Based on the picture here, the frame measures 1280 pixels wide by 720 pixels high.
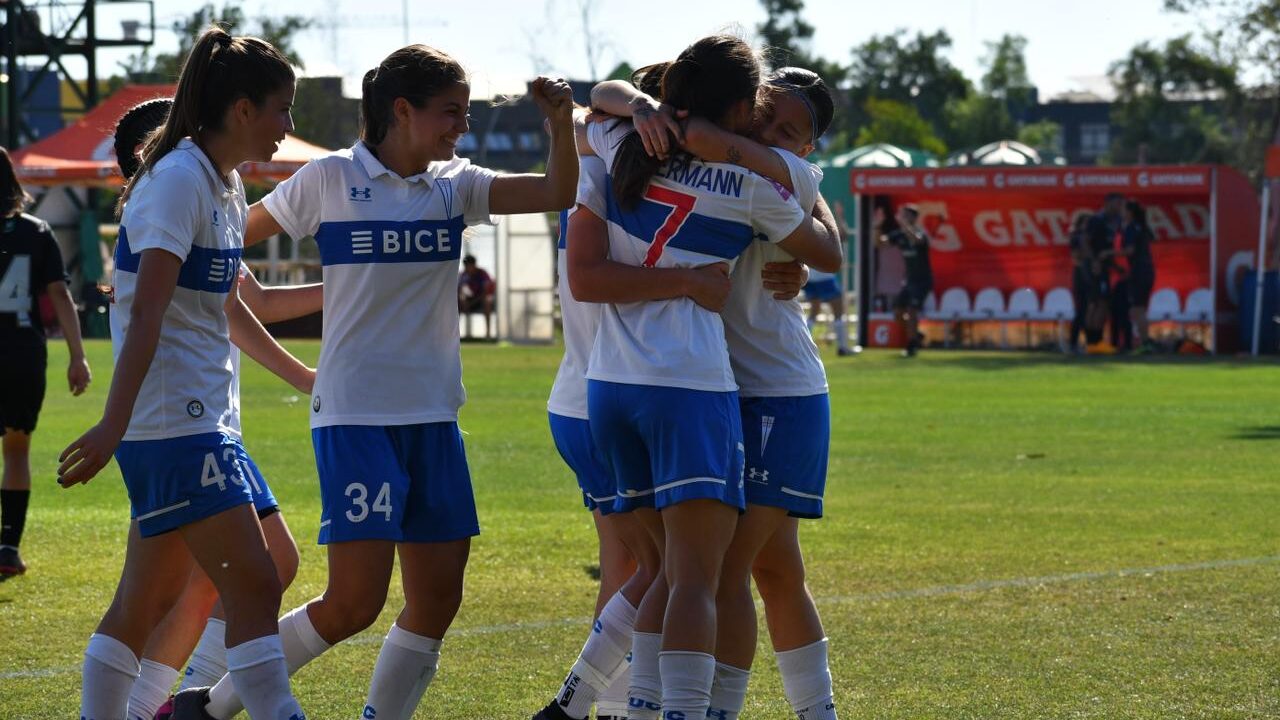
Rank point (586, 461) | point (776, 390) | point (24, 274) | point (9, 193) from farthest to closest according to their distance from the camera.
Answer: point (24, 274) < point (9, 193) < point (586, 461) < point (776, 390)

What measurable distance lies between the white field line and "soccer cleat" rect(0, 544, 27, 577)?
225 centimetres

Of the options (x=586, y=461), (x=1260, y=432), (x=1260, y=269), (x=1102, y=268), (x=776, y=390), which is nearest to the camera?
(x=776, y=390)

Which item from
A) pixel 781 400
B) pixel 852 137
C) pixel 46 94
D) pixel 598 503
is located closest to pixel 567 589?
pixel 598 503

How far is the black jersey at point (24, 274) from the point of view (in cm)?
824

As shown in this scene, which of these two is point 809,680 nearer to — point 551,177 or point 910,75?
point 551,177

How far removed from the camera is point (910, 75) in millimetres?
121938

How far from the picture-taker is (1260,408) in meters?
17.8

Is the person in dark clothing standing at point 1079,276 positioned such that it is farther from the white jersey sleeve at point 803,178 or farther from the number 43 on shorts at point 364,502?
the number 43 on shorts at point 364,502

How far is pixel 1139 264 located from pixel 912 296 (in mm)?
3607

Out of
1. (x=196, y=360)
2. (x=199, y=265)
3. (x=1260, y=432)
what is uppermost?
(x=199, y=265)

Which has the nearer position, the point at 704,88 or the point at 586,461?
the point at 704,88

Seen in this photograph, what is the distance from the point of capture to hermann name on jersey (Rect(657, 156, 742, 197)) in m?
4.39

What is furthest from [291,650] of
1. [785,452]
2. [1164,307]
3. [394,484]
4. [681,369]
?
[1164,307]

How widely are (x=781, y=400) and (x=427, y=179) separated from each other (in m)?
1.08
